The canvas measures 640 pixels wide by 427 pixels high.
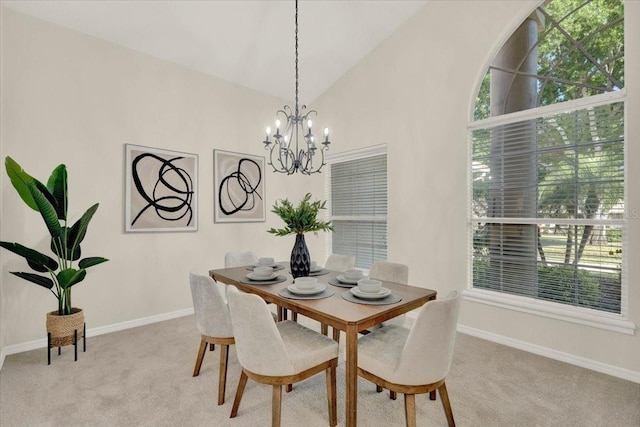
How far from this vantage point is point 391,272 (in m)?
2.72

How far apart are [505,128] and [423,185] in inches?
38.3

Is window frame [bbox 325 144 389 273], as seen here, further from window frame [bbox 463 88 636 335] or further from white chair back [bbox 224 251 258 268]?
white chair back [bbox 224 251 258 268]

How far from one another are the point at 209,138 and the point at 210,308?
8.44 ft

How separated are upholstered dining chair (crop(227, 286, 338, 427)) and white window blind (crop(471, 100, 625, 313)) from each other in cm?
224

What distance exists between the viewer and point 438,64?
11.7 feet

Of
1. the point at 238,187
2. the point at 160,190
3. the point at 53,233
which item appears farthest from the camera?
the point at 238,187

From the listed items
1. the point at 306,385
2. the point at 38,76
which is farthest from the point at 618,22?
the point at 38,76

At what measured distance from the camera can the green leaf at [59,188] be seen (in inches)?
106

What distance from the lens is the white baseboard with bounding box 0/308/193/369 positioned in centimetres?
285

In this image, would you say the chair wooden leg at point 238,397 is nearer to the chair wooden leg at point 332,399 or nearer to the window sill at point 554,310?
the chair wooden leg at point 332,399

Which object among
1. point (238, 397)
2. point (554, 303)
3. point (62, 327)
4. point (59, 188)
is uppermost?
point (59, 188)

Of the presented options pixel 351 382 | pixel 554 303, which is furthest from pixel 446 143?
pixel 351 382

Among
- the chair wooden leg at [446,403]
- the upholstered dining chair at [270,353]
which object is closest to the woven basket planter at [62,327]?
the upholstered dining chair at [270,353]

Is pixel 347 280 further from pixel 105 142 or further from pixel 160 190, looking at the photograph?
pixel 105 142
